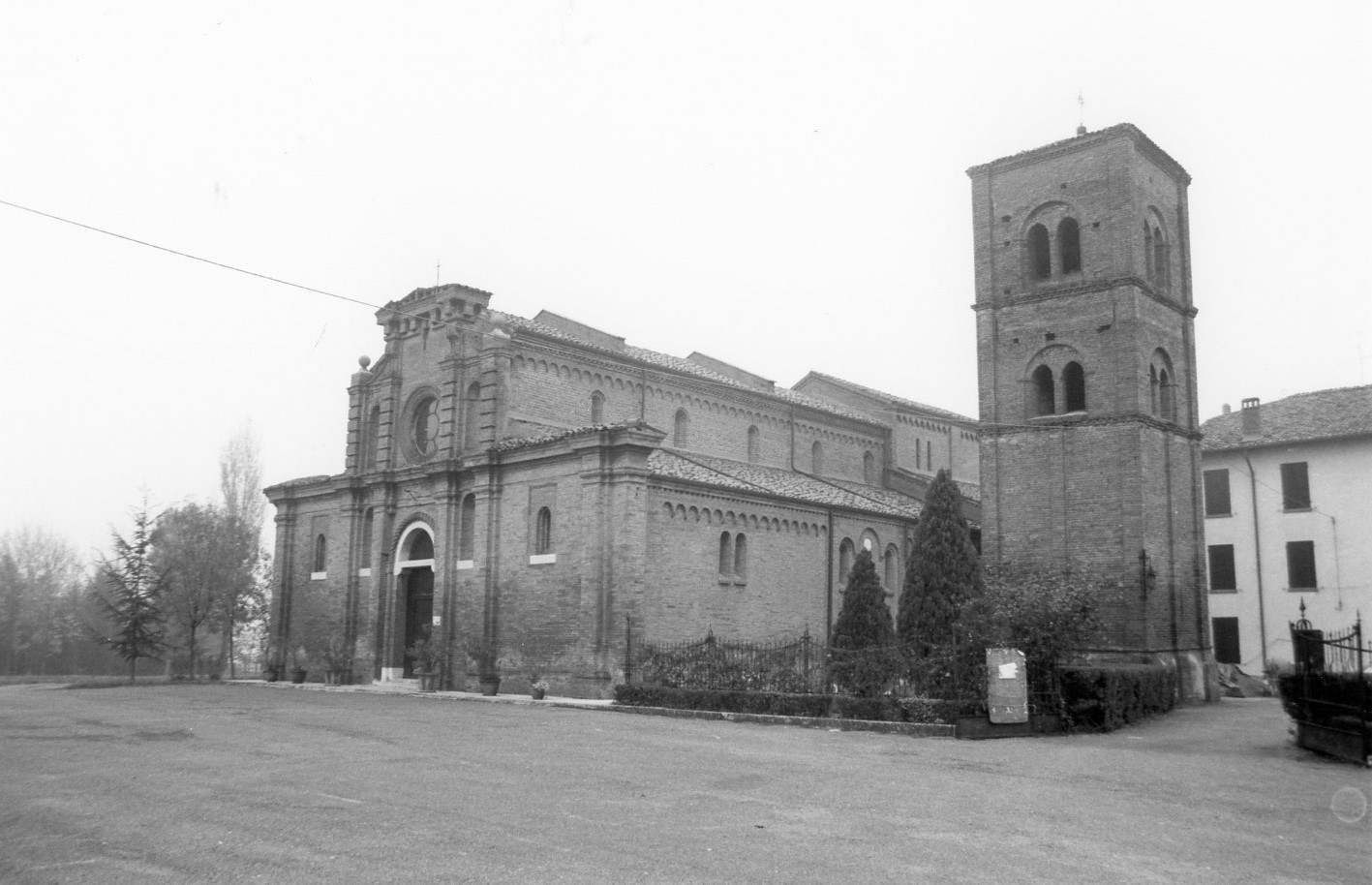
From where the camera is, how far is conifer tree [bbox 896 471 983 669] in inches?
1035

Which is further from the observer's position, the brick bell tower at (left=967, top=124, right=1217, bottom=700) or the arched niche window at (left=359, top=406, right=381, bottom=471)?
the arched niche window at (left=359, top=406, right=381, bottom=471)

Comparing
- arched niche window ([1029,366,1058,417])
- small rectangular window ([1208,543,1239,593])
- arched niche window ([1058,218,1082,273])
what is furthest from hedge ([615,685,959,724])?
small rectangular window ([1208,543,1239,593])

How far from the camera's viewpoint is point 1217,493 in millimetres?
39281

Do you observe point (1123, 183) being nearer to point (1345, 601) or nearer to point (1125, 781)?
point (1345, 601)

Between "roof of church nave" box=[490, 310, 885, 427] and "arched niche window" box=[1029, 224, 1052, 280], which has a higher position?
"arched niche window" box=[1029, 224, 1052, 280]

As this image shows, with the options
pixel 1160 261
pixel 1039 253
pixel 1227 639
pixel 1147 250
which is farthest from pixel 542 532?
pixel 1227 639

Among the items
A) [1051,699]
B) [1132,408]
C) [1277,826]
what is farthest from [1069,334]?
[1277,826]

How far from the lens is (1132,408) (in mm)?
28266

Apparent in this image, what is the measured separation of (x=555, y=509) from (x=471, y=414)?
220 inches

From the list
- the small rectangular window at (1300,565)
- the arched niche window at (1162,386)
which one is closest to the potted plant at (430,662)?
the arched niche window at (1162,386)

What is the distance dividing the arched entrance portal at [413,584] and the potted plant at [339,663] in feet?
7.24

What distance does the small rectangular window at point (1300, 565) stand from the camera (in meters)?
36.8

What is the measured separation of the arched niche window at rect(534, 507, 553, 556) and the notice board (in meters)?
13.9

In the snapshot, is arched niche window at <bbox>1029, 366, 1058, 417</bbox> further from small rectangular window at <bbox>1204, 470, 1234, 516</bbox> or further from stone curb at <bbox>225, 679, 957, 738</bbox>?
stone curb at <bbox>225, 679, 957, 738</bbox>
